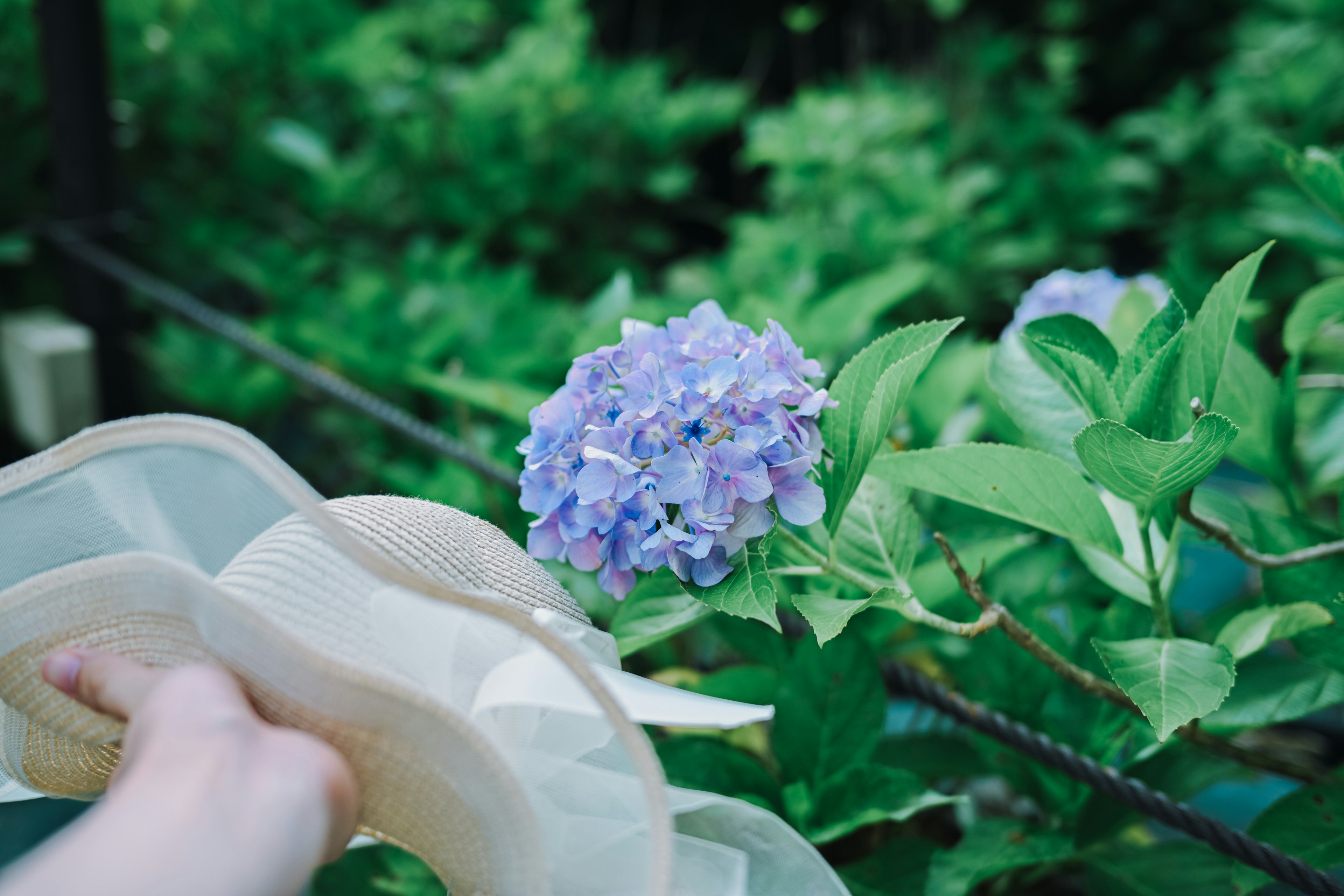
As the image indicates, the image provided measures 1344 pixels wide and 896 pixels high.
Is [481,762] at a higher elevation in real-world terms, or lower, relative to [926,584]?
higher

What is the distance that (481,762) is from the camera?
0.40 m

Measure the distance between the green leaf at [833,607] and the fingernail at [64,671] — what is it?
387mm

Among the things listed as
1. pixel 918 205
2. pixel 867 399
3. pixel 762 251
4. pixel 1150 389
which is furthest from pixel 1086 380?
pixel 918 205

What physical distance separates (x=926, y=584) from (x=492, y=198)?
167 cm

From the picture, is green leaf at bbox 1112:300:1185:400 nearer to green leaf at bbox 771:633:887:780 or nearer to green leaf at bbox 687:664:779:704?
green leaf at bbox 771:633:887:780

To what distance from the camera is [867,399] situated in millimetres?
623

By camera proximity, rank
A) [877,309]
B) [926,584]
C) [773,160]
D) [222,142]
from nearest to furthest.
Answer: [926,584]
[877,309]
[222,142]
[773,160]

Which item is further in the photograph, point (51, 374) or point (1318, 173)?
point (51, 374)

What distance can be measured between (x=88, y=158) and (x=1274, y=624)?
182 cm

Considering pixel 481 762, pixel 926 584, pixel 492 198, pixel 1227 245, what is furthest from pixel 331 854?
pixel 1227 245

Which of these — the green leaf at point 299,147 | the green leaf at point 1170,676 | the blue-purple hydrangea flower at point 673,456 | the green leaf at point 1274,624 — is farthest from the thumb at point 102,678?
the green leaf at point 299,147

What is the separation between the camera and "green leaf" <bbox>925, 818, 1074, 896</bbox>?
695 millimetres

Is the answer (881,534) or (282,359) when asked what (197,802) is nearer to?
(881,534)

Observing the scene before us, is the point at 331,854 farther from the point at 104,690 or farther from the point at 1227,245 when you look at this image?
the point at 1227,245
